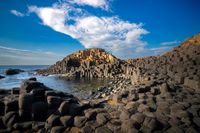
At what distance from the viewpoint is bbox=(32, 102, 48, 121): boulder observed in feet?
25.1

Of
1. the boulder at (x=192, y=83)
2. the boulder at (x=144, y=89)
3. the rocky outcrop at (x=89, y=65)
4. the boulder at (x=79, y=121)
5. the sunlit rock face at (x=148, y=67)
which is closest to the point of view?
the boulder at (x=79, y=121)

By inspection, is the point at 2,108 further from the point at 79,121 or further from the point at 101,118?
the point at 101,118

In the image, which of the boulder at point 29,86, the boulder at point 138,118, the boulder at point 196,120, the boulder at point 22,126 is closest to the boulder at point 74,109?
the boulder at point 22,126

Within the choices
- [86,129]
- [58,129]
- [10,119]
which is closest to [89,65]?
[10,119]

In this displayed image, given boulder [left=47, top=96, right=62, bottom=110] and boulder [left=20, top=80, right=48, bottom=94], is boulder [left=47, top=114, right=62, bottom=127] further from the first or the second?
boulder [left=20, top=80, right=48, bottom=94]

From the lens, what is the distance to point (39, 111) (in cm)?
772

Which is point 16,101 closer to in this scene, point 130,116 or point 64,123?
point 64,123

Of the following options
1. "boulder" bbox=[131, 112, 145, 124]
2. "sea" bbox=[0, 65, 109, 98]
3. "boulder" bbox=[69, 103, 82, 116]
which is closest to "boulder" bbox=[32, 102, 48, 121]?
"boulder" bbox=[69, 103, 82, 116]

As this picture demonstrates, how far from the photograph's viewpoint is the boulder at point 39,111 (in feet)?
25.1

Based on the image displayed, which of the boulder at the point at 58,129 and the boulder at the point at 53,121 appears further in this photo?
the boulder at the point at 53,121

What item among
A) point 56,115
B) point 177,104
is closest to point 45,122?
point 56,115

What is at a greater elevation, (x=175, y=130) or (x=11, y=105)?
(x=11, y=105)

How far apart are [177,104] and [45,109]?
5.91m

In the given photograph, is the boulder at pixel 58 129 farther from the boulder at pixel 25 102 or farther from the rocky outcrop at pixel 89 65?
the rocky outcrop at pixel 89 65
